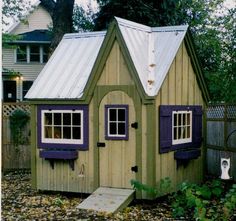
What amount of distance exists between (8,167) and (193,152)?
17.8 ft

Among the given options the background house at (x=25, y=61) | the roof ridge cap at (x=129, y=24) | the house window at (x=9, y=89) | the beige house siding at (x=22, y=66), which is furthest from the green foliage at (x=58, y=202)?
the house window at (x=9, y=89)

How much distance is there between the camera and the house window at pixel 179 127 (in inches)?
310

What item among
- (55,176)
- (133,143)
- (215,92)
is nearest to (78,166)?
(55,176)

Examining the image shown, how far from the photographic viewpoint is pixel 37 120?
8.50 meters

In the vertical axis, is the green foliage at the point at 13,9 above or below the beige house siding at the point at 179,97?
above

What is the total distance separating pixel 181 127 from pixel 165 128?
32.6 inches

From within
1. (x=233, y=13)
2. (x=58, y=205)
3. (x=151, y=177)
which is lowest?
(x=58, y=205)

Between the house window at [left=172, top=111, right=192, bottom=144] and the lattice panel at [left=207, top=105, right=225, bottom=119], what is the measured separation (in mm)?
1625

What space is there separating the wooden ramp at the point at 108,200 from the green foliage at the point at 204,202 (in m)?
0.81

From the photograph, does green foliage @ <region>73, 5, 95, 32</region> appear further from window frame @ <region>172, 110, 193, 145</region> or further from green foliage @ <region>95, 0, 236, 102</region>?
window frame @ <region>172, 110, 193, 145</region>

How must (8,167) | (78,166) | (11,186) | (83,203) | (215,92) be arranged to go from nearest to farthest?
(83,203) → (78,166) → (11,186) → (8,167) → (215,92)

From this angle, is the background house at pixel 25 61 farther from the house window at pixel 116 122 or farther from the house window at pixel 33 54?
the house window at pixel 116 122

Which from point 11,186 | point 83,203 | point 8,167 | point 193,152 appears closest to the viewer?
point 83,203

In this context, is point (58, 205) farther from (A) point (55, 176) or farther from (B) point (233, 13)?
(B) point (233, 13)
